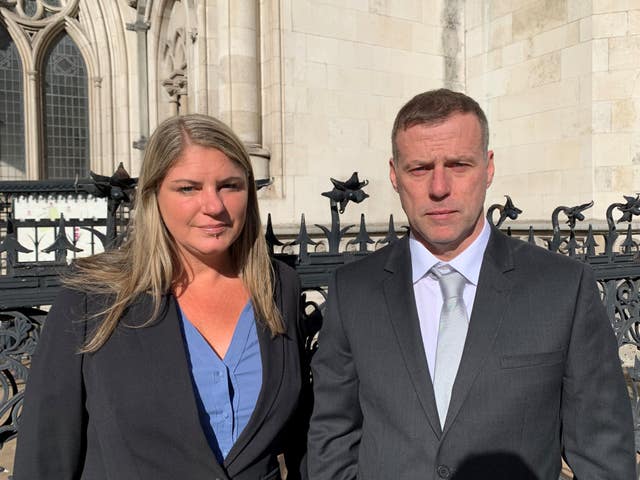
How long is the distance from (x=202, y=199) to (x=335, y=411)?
882 millimetres

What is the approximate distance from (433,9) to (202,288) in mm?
9010

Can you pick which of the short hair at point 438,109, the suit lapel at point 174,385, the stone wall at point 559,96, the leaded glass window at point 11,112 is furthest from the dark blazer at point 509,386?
the leaded glass window at point 11,112

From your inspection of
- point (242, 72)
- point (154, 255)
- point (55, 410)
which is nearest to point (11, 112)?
point (242, 72)

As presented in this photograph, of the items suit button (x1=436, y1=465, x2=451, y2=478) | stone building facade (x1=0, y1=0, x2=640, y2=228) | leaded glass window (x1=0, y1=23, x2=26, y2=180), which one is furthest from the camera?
leaded glass window (x1=0, y1=23, x2=26, y2=180)

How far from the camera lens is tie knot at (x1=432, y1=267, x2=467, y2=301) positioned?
1.77 m

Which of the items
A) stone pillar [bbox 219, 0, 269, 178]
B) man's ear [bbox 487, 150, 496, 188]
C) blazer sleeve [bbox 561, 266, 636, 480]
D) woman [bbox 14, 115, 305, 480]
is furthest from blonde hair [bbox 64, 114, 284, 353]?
stone pillar [bbox 219, 0, 269, 178]

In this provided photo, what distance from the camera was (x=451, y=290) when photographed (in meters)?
1.77

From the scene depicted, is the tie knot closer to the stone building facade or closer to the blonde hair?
the blonde hair

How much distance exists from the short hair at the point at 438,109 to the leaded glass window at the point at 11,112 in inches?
626

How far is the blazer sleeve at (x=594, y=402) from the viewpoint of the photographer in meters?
1.64

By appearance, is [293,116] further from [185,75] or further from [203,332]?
[203,332]

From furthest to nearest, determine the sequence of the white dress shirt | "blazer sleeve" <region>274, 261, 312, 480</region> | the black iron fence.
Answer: the black iron fence < "blazer sleeve" <region>274, 261, 312, 480</region> < the white dress shirt

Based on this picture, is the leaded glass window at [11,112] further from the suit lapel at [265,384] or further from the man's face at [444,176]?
the man's face at [444,176]

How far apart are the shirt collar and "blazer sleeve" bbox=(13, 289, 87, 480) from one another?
1.13 meters
